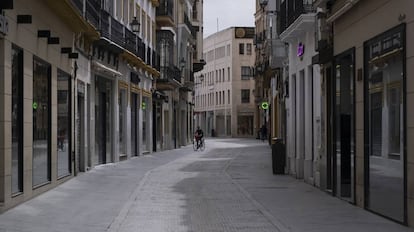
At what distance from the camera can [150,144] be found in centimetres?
3856

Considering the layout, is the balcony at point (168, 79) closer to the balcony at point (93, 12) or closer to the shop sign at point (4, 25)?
the balcony at point (93, 12)

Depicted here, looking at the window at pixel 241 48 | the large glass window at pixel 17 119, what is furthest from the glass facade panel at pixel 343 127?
the window at pixel 241 48

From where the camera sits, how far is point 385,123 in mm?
12047

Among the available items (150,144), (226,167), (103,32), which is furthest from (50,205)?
(150,144)

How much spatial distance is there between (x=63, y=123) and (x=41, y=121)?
300 centimetres

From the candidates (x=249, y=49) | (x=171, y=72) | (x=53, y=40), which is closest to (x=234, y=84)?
(x=249, y=49)

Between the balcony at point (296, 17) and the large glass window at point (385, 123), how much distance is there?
5.98m

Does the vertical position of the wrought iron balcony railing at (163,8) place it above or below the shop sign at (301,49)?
above

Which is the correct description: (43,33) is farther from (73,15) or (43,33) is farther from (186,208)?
(186,208)

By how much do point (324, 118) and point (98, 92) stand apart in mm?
11487

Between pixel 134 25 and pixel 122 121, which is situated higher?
pixel 134 25

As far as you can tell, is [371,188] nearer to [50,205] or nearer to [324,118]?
[324,118]

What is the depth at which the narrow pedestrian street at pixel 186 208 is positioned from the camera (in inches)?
451

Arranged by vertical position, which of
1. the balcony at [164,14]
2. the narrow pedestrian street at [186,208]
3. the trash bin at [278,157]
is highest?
the balcony at [164,14]
